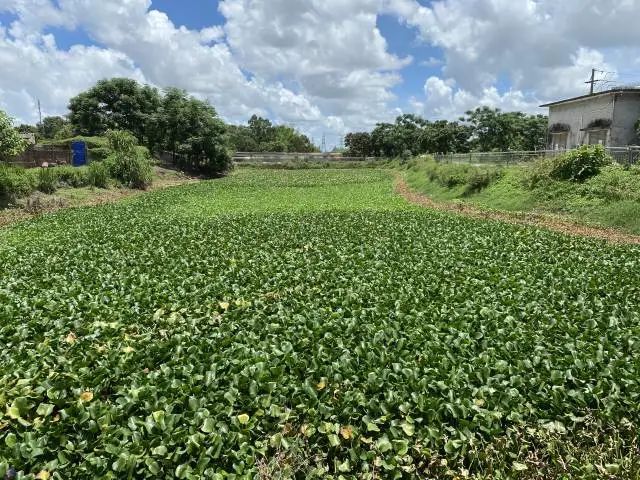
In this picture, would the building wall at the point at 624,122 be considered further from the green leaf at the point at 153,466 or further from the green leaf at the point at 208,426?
the green leaf at the point at 153,466

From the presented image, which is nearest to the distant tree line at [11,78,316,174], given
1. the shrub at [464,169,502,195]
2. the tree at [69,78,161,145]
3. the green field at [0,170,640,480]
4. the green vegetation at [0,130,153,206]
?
the tree at [69,78,161,145]

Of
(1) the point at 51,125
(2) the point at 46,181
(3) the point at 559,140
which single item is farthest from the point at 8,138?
(1) the point at 51,125

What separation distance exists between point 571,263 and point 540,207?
10.6m

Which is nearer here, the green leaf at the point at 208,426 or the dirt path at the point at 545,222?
the green leaf at the point at 208,426

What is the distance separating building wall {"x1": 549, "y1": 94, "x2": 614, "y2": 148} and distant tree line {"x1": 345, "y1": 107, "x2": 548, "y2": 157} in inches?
540

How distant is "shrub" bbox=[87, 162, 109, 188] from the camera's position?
27484 mm

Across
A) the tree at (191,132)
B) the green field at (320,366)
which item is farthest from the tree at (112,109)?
the green field at (320,366)

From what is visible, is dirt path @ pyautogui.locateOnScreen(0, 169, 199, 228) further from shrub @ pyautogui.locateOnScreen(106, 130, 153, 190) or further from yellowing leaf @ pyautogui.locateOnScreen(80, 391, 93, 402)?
yellowing leaf @ pyautogui.locateOnScreen(80, 391, 93, 402)

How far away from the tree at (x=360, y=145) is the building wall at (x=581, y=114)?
42.6 metres

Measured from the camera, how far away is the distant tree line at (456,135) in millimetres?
56250

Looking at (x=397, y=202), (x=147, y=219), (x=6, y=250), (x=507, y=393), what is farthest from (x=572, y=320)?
(x=397, y=202)

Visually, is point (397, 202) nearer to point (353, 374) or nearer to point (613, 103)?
point (613, 103)

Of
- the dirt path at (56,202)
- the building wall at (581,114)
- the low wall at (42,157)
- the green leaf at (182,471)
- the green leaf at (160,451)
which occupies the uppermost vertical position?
the building wall at (581,114)

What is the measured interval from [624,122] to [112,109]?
46.7 meters
